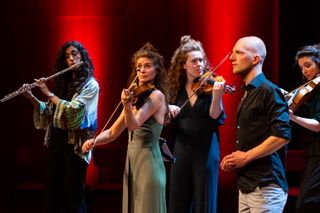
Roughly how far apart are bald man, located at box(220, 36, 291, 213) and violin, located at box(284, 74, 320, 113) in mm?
902

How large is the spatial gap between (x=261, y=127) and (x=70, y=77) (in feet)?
6.69

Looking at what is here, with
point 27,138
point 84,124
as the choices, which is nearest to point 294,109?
point 84,124

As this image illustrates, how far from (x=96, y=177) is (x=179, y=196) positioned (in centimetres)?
200

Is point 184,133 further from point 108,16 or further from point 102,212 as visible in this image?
point 108,16

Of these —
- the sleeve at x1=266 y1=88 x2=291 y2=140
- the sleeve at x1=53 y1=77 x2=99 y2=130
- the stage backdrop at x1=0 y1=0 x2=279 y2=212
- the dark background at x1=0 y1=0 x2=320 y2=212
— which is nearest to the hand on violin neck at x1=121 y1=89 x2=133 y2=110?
the sleeve at x1=266 y1=88 x2=291 y2=140

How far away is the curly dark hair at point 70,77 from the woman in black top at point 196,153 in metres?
0.81

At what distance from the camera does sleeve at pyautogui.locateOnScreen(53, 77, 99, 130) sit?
3.77 meters

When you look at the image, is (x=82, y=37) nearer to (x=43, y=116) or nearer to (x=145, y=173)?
(x=43, y=116)

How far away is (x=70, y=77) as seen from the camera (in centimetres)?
407

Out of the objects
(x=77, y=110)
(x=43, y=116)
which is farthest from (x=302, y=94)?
(x=43, y=116)

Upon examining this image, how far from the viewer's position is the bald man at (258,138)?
2346 mm

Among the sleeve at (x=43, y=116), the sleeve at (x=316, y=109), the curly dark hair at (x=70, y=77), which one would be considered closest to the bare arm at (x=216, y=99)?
the sleeve at (x=316, y=109)

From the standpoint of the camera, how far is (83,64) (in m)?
4.00

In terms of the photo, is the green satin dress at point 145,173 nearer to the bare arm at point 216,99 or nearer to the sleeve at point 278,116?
the bare arm at point 216,99
